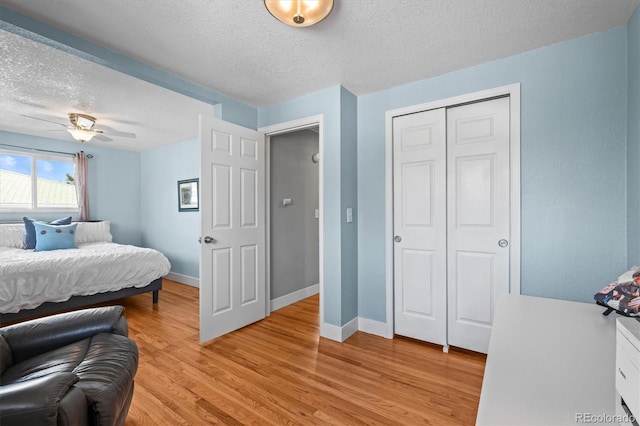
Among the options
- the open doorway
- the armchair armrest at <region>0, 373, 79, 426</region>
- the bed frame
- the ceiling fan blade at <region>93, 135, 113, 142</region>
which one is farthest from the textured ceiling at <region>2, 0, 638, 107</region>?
the ceiling fan blade at <region>93, 135, 113, 142</region>

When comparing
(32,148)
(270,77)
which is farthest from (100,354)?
(32,148)

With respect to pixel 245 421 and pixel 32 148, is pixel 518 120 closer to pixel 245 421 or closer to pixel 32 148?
pixel 245 421

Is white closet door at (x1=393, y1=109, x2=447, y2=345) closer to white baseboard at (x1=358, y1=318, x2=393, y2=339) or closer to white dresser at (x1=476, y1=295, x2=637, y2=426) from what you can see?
white baseboard at (x1=358, y1=318, x2=393, y2=339)

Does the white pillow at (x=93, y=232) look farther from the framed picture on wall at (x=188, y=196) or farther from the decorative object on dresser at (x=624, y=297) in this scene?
the decorative object on dresser at (x=624, y=297)

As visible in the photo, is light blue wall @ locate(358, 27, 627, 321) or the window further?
the window

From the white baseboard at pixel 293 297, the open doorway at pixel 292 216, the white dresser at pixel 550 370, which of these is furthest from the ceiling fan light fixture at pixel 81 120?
the white dresser at pixel 550 370

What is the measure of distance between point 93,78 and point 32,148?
308 cm

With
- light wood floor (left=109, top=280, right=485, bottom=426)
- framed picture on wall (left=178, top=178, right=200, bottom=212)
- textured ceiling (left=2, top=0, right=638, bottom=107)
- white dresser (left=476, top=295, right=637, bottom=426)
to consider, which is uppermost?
textured ceiling (left=2, top=0, right=638, bottom=107)

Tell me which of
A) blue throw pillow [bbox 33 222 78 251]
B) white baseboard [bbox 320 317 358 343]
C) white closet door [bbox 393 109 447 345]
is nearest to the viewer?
white closet door [bbox 393 109 447 345]

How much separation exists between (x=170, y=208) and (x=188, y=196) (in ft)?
2.05

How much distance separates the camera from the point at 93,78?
2611mm

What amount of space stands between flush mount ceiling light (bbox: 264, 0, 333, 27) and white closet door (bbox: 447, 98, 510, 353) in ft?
4.72

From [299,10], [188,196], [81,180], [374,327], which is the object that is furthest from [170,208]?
[299,10]

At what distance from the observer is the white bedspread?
9.15ft
